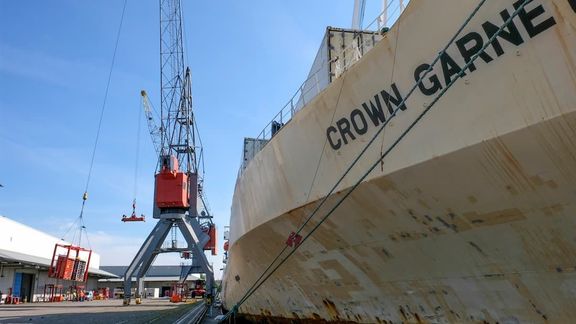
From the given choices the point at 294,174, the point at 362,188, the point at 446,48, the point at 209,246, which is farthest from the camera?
the point at 209,246

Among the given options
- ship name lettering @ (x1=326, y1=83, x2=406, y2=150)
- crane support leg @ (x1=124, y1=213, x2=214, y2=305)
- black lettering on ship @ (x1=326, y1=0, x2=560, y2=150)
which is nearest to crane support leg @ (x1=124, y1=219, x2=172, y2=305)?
crane support leg @ (x1=124, y1=213, x2=214, y2=305)

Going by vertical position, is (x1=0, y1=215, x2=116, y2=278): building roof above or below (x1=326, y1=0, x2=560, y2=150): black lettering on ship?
above

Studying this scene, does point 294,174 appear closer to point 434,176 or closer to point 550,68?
point 434,176

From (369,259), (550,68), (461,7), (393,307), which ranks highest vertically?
(461,7)

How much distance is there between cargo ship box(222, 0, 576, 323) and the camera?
4.22 meters

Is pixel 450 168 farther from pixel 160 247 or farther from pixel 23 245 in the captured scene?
pixel 23 245

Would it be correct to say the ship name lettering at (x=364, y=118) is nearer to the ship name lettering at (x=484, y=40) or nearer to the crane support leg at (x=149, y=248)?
the ship name lettering at (x=484, y=40)

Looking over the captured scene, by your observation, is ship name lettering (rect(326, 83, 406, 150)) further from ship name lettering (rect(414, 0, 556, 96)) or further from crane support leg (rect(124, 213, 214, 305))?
crane support leg (rect(124, 213, 214, 305))

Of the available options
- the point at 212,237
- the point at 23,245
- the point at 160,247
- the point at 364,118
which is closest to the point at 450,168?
the point at 364,118

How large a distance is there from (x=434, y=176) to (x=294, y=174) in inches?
120

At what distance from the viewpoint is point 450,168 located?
498 centimetres

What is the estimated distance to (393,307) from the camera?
23.2 feet

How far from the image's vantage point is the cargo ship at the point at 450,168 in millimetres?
4219

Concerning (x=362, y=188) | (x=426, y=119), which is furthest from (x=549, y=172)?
(x=362, y=188)
